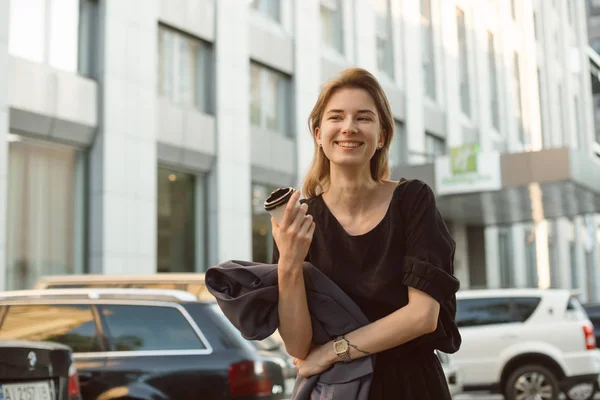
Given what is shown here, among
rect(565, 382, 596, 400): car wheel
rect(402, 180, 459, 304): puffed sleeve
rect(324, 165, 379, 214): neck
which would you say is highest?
rect(324, 165, 379, 214): neck

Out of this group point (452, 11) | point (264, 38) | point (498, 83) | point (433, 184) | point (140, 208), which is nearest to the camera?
point (140, 208)

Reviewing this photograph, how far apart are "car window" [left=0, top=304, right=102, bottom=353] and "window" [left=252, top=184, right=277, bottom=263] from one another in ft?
48.3

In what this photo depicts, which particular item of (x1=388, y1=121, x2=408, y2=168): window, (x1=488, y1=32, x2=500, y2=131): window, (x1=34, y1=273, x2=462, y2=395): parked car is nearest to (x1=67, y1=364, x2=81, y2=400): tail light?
(x1=34, y1=273, x2=462, y2=395): parked car

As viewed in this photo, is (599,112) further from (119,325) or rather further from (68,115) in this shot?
(119,325)

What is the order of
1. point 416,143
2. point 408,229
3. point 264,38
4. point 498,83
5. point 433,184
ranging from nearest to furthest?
1. point 408,229
2. point 264,38
3. point 433,184
4. point 416,143
5. point 498,83

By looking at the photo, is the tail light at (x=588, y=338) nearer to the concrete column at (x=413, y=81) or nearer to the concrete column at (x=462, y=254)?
the concrete column at (x=413, y=81)

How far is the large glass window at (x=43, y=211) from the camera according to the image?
16469 mm

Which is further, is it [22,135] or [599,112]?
[599,112]

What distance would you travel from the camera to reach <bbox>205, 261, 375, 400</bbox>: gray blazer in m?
2.46

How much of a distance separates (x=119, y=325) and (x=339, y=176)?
5463 mm

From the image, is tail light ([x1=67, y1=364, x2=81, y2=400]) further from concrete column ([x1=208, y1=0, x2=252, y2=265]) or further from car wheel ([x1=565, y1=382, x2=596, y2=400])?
concrete column ([x1=208, y1=0, x2=252, y2=265])

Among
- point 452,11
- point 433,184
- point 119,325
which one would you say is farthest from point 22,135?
point 452,11

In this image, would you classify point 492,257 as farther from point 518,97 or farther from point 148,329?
point 148,329

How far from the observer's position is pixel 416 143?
32.4 meters
